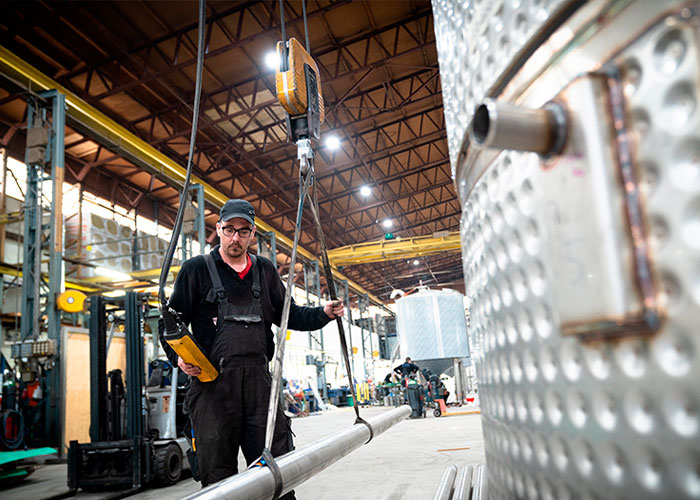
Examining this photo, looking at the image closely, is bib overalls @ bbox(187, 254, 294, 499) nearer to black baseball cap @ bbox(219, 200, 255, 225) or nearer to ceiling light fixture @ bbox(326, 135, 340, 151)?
black baseball cap @ bbox(219, 200, 255, 225)

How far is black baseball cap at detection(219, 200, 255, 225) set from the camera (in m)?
2.38

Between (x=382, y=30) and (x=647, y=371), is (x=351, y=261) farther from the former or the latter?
(x=647, y=371)

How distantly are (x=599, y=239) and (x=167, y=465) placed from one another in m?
5.32

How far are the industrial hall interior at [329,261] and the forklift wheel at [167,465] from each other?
1.1 inches

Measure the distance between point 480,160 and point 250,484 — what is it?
2.51 ft

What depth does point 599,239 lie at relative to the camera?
0.37 m

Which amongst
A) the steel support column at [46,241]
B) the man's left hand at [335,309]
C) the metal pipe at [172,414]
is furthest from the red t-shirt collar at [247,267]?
the steel support column at [46,241]

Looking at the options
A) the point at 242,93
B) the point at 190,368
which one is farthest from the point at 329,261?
the point at 242,93

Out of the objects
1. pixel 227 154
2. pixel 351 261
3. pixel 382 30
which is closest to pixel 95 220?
pixel 227 154

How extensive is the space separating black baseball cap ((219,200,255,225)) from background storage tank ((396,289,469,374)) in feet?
29.8

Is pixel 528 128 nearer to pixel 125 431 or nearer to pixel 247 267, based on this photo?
pixel 247 267

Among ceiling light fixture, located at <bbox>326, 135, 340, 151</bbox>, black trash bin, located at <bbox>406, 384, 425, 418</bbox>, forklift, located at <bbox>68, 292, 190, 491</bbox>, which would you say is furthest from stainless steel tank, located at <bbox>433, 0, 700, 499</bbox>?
ceiling light fixture, located at <bbox>326, 135, 340, 151</bbox>

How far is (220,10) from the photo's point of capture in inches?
371

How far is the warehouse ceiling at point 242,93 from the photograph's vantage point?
30.8 ft
